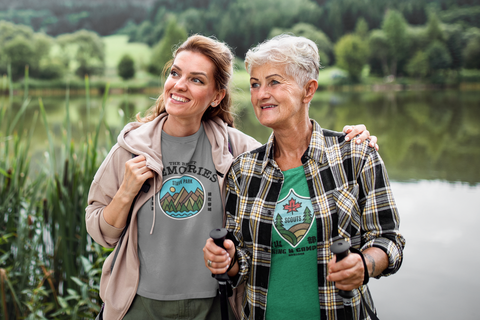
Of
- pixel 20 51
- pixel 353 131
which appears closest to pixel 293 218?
pixel 353 131

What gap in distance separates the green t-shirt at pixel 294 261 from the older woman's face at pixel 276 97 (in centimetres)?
29

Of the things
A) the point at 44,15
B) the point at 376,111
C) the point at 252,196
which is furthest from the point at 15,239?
the point at 44,15

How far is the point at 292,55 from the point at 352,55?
3769 centimetres

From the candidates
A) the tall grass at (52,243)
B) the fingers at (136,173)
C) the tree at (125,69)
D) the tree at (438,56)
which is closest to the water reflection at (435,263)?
the tall grass at (52,243)

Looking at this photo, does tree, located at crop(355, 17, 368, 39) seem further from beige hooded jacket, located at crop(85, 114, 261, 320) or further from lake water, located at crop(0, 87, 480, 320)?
beige hooded jacket, located at crop(85, 114, 261, 320)

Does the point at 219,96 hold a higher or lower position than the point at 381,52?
lower

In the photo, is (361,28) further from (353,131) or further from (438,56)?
(353,131)

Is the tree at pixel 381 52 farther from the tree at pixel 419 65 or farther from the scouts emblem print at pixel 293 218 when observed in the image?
the scouts emblem print at pixel 293 218

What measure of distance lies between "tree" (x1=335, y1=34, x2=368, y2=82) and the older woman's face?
36210 millimetres

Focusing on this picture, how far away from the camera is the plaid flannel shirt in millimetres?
1356

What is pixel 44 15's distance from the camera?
1935 inches

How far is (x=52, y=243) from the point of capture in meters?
2.94

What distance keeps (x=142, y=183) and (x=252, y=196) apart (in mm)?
471

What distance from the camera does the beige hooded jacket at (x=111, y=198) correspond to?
158 cm
